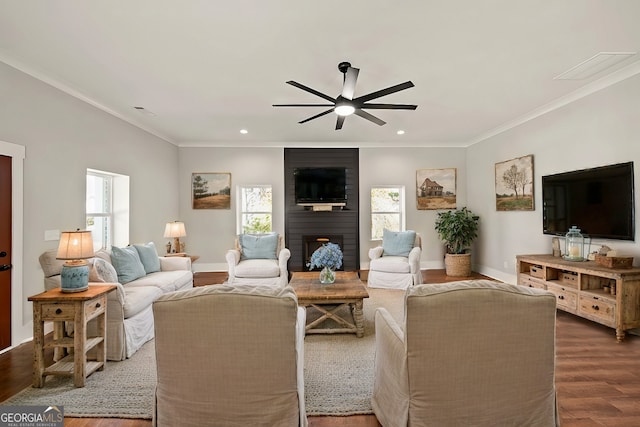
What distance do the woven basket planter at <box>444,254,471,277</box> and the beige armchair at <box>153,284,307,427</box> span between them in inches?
221

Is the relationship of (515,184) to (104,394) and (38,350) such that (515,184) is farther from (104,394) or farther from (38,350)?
(38,350)

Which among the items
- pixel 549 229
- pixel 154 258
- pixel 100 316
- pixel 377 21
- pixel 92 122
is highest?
pixel 377 21

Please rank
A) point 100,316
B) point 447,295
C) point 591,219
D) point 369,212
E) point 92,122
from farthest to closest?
point 369,212 → point 92,122 → point 591,219 → point 100,316 → point 447,295

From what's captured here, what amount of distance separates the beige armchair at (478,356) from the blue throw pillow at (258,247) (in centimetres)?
415

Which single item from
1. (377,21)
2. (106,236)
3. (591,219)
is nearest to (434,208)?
(591,219)

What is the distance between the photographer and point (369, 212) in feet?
23.8

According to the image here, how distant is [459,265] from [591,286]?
281 cm

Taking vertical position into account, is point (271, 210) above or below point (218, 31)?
below

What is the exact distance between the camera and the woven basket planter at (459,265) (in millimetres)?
6508

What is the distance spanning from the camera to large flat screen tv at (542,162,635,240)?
3568 millimetres

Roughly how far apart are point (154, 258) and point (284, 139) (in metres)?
3.50

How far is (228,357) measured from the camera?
158cm

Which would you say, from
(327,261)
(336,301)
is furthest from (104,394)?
(327,261)

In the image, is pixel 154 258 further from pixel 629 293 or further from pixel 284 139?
pixel 629 293
